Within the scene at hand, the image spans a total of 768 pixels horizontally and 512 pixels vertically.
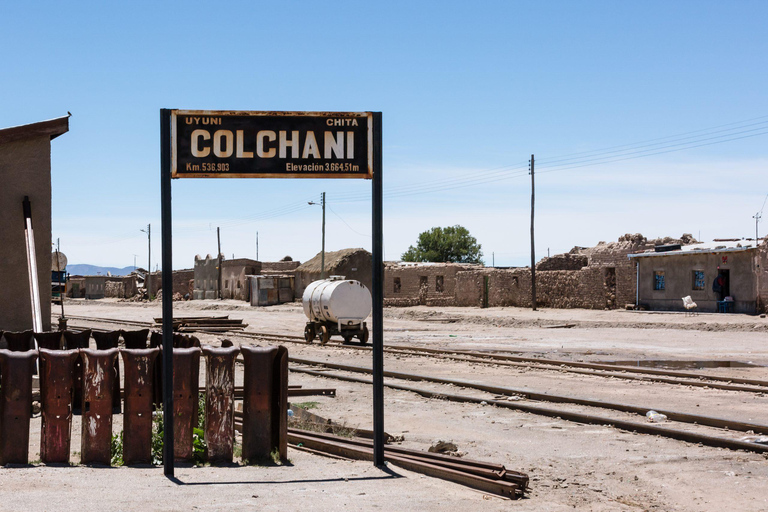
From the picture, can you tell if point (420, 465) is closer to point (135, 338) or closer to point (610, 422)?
point (610, 422)

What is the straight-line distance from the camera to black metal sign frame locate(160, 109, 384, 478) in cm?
632

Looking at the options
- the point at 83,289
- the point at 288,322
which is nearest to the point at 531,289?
the point at 288,322

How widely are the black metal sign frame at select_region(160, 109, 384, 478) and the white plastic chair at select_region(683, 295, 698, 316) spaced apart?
2999cm

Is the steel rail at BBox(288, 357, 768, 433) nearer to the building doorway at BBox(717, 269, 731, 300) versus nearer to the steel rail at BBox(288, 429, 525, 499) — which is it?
the steel rail at BBox(288, 429, 525, 499)

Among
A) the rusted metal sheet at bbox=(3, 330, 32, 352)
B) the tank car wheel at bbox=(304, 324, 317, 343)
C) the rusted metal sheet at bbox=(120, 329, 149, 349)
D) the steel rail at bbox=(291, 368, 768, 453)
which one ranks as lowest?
the steel rail at bbox=(291, 368, 768, 453)

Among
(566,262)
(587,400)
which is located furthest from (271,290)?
(587,400)

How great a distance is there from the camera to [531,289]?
41.6 meters

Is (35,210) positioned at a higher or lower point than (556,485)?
higher

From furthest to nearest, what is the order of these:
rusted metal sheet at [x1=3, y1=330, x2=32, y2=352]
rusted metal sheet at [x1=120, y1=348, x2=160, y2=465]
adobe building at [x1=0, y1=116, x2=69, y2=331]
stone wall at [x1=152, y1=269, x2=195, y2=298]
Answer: stone wall at [x1=152, y1=269, x2=195, y2=298] → adobe building at [x1=0, y1=116, x2=69, y2=331] → rusted metal sheet at [x1=3, y1=330, x2=32, y2=352] → rusted metal sheet at [x1=120, y1=348, x2=160, y2=465]

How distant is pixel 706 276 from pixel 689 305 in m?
1.45

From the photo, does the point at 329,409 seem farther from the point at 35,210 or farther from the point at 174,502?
the point at 35,210

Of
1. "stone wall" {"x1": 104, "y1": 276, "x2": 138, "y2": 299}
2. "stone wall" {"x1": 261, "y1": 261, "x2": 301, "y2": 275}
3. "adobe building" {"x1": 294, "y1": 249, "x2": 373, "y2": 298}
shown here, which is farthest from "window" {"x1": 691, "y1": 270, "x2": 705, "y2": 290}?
"stone wall" {"x1": 104, "y1": 276, "x2": 138, "y2": 299}

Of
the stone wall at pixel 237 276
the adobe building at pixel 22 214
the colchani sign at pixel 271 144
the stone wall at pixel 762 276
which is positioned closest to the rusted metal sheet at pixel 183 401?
the colchani sign at pixel 271 144

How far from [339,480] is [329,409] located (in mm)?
5105
